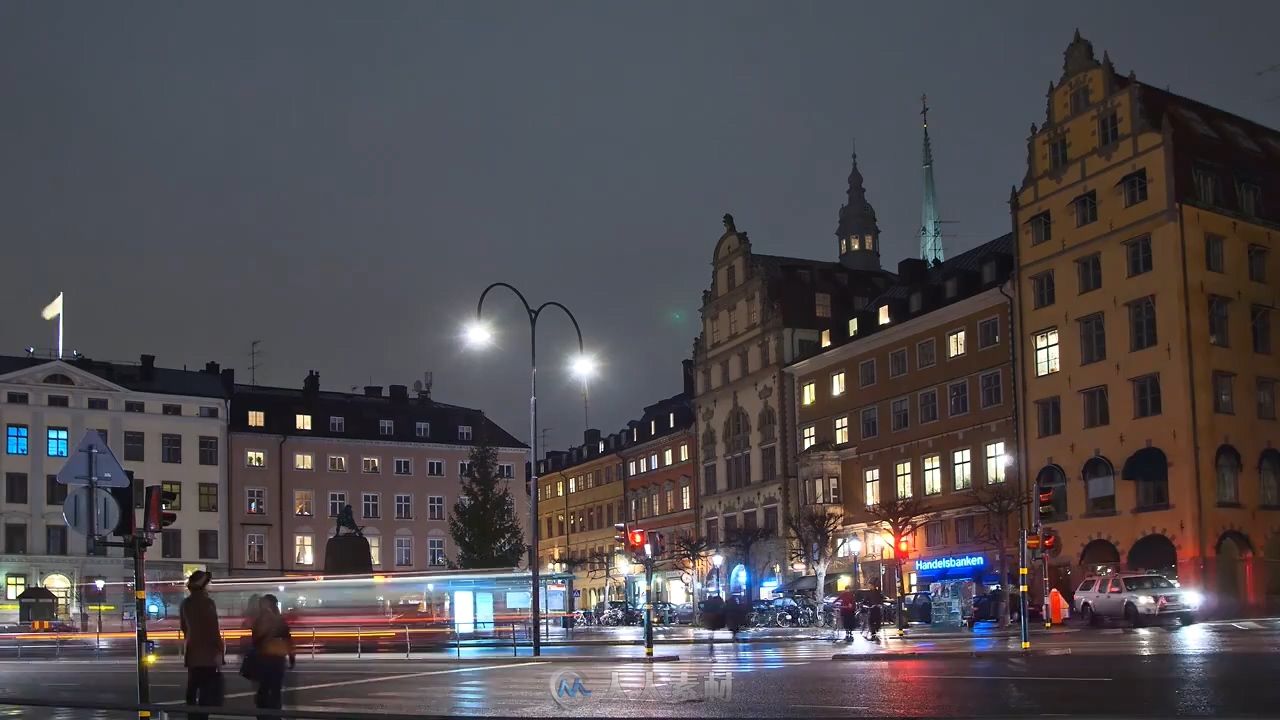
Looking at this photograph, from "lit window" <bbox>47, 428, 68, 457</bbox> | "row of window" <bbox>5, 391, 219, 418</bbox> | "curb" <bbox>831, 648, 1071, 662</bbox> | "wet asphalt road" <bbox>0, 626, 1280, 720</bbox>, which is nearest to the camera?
"wet asphalt road" <bbox>0, 626, 1280, 720</bbox>

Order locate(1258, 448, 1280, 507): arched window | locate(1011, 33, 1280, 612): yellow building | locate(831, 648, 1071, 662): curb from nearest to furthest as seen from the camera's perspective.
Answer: locate(831, 648, 1071, 662): curb
locate(1011, 33, 1280, 612): yellow building
locate(1258, 448, 1280, 507): arched window

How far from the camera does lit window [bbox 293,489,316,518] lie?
98688mm

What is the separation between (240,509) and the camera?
9588 centimetres

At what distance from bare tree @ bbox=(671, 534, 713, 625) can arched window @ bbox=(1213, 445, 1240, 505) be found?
33.4 metres

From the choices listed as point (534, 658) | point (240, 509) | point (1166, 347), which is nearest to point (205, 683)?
point (534, 658)

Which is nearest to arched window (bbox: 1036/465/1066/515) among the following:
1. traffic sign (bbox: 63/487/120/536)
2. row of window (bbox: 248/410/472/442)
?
traffic sign (bbox: 63/487/120/536)

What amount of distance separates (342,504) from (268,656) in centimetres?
8591

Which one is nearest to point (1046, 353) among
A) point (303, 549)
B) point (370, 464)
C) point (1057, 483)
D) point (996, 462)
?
point (1057, 483)

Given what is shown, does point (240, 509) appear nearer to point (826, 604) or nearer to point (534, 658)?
point (826, 604)

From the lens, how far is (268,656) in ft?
55.6

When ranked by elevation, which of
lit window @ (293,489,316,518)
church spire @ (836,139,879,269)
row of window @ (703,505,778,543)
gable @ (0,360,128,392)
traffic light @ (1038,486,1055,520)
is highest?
church spire @ (836,139,879,269)

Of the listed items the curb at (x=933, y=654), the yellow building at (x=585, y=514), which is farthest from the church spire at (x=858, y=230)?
the curb at (x=933, y=654)

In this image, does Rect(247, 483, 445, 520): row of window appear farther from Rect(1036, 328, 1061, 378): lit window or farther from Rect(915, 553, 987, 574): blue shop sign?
Rect(1036, 328, 1061, 378): lit window

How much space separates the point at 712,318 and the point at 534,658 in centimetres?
5407
